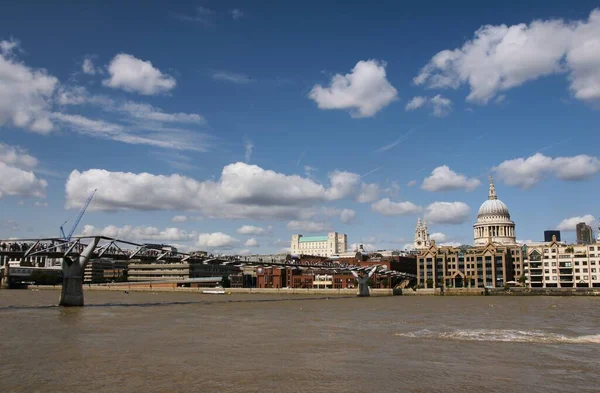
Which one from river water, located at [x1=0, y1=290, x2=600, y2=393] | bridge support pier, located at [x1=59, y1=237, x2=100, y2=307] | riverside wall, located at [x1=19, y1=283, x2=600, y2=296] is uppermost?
bridge support pier, located at [x1=59, y1=237, x2=100, y2=307]

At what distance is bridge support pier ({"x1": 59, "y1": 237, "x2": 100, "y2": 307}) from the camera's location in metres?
75.1

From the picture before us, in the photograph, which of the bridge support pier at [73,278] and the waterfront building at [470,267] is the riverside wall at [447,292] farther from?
the bridge support pier at [73,278]

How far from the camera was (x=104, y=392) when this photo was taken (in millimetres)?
21844

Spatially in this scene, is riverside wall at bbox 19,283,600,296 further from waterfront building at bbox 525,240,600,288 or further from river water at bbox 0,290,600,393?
river water at bbox 0,290,600,393

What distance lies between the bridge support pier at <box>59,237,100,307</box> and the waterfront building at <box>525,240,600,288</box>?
135 metres

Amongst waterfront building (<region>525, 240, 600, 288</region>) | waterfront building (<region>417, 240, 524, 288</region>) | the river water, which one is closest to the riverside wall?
waterfront building (<region>525, 240, 600, 288</region>)

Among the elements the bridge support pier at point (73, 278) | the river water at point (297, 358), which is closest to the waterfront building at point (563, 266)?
the river water at point (297, 358)

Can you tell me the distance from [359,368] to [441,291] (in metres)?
128

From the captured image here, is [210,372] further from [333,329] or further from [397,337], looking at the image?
[333,329]

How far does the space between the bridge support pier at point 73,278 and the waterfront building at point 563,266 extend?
135195mm

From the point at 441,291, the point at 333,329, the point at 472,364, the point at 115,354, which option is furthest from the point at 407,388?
the point at 441,291

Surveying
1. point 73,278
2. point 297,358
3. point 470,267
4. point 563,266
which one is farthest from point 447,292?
point 297,358

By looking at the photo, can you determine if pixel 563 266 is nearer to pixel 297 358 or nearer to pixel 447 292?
pixel 447 292

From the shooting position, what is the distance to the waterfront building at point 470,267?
574ft
